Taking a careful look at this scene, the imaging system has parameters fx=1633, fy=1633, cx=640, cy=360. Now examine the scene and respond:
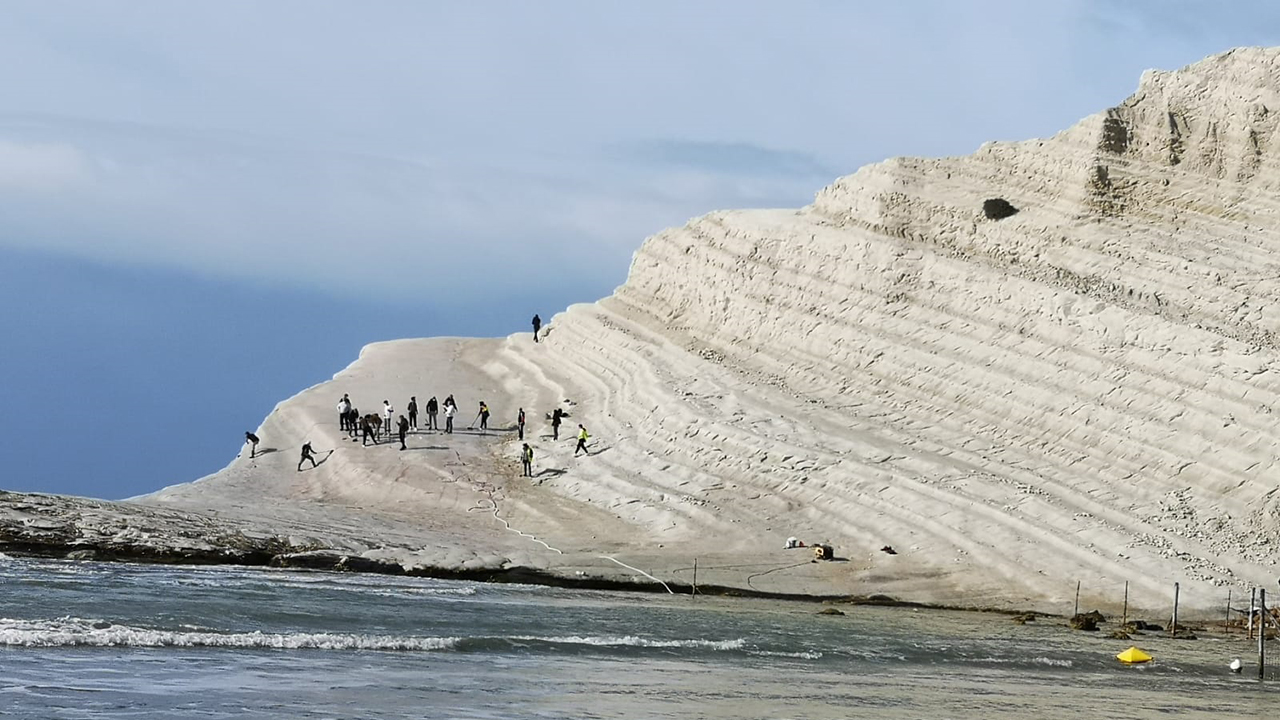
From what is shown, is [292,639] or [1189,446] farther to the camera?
[1189,446]

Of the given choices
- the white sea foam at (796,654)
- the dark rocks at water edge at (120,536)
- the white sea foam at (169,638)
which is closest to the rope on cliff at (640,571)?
the dark rocks at water edge at (120,536)

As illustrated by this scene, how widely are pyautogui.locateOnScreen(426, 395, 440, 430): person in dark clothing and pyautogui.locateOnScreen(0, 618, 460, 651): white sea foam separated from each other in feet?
85.4

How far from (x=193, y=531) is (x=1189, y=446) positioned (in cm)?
2333

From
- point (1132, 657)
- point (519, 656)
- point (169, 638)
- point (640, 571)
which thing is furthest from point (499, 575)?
point (1132, 657)

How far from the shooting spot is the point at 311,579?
3372cm

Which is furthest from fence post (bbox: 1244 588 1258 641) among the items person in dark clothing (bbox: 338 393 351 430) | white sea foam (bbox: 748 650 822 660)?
person in dark clothing (bbox: 338 393 351 430)

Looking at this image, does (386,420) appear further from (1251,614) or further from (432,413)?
(1251,614)

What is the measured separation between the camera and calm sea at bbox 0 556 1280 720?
2002 centimetres

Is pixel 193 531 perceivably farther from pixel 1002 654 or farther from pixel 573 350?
pixel 573 350

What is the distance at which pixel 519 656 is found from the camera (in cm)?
2541

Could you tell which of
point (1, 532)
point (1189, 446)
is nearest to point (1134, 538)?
point (1189, 446)

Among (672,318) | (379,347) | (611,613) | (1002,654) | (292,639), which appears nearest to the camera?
(292,639)

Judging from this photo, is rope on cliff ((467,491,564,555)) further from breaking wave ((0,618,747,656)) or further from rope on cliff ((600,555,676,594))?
breaking wave ((0,618,747,656))

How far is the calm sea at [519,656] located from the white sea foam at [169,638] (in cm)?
5
